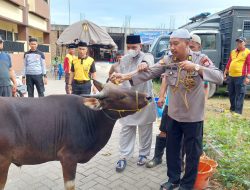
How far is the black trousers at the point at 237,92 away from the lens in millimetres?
7824

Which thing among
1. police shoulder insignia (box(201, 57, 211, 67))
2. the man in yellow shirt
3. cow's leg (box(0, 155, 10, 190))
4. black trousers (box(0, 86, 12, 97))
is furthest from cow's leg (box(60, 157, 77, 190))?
the man in yellow shirt

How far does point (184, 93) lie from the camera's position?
319 cm

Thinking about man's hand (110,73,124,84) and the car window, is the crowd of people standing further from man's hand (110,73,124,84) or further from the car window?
the car window

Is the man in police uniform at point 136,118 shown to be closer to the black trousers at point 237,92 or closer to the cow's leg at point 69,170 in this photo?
the cow's leg at point 69,170

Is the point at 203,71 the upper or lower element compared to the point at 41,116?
upper

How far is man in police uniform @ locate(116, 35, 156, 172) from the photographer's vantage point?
418 centimetres

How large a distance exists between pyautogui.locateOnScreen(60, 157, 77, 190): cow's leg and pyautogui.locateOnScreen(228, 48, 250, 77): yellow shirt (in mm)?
6428

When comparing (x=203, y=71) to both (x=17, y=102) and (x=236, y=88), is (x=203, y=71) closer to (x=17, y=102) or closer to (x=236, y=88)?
(x=17, y=102)

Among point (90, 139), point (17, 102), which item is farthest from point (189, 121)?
point (17, 102)

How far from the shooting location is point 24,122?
280 centimetres

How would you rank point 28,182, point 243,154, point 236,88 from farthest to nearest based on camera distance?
point 236,88, point 243,154, point 28,182

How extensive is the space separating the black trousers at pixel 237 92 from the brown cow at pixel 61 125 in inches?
225

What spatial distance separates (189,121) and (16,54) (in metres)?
15.6

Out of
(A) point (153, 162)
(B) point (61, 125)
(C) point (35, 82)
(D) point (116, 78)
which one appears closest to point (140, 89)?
(D) point (116, 78)
